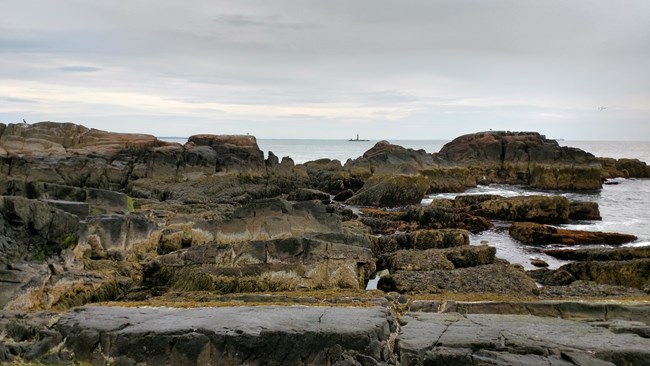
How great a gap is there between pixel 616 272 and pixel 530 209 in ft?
61.4

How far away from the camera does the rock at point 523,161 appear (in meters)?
65.9

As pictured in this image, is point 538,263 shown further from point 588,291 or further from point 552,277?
point 588,291

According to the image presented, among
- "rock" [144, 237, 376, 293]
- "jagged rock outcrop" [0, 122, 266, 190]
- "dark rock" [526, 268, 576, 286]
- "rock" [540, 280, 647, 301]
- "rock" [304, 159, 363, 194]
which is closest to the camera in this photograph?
"rock" [144, 237, 376, 293]

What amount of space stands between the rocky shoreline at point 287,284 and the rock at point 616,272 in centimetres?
6

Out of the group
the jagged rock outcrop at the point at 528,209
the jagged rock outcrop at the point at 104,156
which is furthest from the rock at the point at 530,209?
the jagged rock outcrop at the point at 104,156

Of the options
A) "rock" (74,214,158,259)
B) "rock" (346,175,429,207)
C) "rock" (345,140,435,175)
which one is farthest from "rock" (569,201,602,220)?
"rock" (74,214,158,259)

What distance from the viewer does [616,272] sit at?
2136 cm

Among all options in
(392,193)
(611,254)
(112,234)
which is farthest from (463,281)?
(392,193)

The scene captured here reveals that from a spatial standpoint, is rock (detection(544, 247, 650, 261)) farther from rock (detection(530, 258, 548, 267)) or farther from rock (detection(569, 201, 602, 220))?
rock (detection(569, 201, 602, 220))

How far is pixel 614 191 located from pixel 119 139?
54203 millimetres

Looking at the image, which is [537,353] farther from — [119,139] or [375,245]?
[119,139]

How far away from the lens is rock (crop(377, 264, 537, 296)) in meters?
18.2

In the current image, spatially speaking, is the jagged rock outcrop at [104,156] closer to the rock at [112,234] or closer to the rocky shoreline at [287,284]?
the rocky shoreline at [287,284]

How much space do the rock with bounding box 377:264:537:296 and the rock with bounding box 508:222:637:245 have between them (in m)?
12.3
